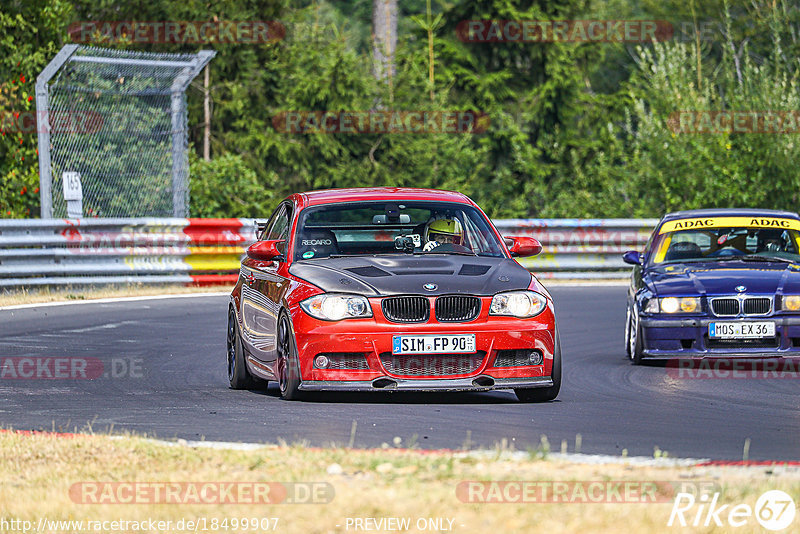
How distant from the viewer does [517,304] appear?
9859 mm

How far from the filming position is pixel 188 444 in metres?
7.78

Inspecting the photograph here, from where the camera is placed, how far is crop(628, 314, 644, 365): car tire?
1292 cm

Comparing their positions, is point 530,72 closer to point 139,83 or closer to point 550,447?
point 139,83

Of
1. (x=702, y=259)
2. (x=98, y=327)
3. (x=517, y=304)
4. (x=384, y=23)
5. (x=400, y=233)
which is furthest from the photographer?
(x=384, y=23)

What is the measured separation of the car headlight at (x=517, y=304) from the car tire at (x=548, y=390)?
294 mm

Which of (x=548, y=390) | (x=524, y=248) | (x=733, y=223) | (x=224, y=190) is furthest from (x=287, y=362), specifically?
(x=224, y=190)

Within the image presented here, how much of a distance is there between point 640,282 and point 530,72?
25.6 metres

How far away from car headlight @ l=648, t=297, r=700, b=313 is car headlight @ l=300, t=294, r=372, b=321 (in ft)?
12.9

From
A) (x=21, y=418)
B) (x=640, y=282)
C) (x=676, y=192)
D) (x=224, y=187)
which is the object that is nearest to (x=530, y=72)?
(x=676, y=192)

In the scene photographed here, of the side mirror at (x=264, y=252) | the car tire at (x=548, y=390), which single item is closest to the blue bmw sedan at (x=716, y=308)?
the car tire at (x=548, y=390)

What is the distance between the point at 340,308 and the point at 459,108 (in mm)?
27659

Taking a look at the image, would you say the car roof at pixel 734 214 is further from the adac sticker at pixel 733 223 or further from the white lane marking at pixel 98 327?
the white lane marking at pixel 98 327

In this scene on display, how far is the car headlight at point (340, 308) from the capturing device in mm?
9711

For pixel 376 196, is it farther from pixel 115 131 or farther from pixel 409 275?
pixel 115 131
